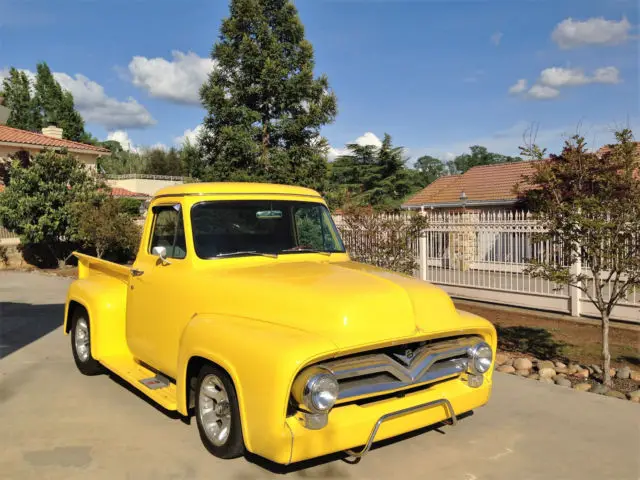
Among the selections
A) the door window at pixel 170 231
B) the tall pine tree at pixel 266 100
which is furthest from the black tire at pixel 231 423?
the tall pine tree at pixel 266 100

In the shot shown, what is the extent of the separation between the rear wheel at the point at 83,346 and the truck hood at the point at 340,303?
8.41 feet

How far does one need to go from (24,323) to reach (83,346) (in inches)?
164

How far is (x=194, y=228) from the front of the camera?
14.7 ft

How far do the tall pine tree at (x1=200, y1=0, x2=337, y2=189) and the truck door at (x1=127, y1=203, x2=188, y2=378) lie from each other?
12.5 metres

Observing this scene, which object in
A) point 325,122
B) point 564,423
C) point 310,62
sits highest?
point 310,62

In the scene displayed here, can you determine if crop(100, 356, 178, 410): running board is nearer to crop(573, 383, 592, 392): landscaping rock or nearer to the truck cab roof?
the truck cab roof

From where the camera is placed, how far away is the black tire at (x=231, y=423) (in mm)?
3416

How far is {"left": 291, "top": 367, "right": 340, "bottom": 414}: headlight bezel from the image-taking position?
3029 millimetres

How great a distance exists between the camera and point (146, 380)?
4.69m

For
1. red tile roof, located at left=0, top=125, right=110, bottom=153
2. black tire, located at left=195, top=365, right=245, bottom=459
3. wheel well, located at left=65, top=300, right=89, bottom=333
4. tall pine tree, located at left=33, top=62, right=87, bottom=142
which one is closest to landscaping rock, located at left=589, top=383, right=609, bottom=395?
black tire, located at left=195, top=365, right=245, bottom=459

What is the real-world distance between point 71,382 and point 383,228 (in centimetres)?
566

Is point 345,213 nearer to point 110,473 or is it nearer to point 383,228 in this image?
point 383,228

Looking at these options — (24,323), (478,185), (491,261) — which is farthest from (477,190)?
(24,323)

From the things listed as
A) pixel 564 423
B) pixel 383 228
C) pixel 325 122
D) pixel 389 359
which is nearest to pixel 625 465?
pixel 564 423
